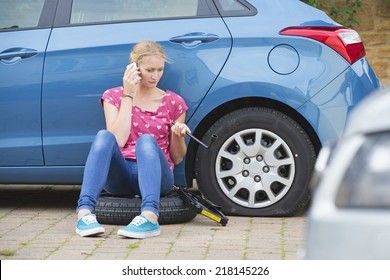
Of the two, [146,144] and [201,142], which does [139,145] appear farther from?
[201,142]

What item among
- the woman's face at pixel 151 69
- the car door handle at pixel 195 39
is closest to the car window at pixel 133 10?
the car door handle at pixel 195 39

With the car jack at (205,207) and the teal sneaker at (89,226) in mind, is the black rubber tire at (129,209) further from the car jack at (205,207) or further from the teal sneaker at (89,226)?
the teal sneaker at (89,226)

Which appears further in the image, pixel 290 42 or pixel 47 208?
pixel 47 208

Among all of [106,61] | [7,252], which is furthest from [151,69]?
[7,252]

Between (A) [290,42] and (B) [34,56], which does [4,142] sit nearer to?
(B) [34,56]

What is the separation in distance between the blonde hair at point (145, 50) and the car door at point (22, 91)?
683mm

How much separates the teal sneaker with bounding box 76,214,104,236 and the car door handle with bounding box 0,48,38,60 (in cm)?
130

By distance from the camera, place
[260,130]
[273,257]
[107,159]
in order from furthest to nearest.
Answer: [260,130], [107,159], [273,257]

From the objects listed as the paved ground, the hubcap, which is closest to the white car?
the paved ground

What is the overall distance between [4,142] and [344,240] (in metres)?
4.90

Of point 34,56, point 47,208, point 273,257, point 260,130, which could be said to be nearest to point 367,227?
point 273,257

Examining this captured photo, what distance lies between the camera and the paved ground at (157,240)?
534 centimetres

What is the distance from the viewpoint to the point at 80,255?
5.32m

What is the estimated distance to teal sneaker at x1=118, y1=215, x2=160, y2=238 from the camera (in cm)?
578
